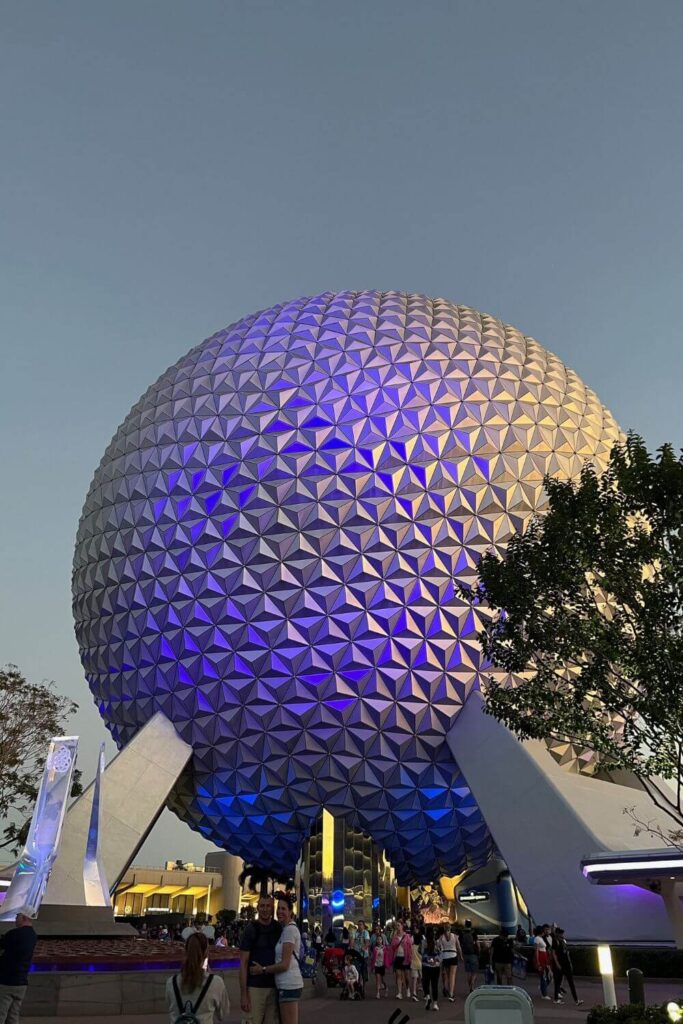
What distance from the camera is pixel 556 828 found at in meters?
18.5

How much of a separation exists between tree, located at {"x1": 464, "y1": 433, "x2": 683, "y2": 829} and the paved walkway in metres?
3.66

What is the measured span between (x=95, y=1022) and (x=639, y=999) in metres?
7.06

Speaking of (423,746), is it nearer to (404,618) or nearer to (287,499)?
(404,618)

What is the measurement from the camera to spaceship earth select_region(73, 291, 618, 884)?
22703 mm

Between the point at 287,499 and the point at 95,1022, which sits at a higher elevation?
the point at 287,499

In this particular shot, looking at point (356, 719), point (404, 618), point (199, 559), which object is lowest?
point (356, 719)

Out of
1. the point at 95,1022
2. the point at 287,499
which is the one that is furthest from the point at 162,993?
the point at 287,499

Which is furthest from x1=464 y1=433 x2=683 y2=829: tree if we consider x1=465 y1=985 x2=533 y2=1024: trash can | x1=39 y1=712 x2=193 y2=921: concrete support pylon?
x1=39 y1=712 x2=193 y2=921: concrete support pylon

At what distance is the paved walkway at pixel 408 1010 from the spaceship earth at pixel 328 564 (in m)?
6.86

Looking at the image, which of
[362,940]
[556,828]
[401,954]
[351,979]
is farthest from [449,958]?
[362,940]

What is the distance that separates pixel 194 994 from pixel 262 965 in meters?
1.24

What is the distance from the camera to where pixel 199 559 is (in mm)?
24031

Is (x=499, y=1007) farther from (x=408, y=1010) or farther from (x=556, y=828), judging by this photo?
(x=556, y=828)

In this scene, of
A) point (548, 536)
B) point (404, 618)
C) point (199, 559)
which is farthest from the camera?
point (199, 559)
